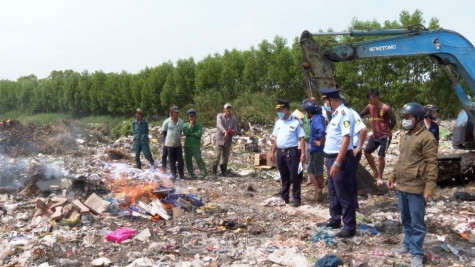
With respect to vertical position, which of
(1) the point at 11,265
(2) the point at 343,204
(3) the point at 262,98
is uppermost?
(3) the point at 262,98

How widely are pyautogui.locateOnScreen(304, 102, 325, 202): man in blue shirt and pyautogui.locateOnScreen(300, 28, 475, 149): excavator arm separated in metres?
0.70

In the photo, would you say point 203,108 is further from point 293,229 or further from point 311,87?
point 293,229

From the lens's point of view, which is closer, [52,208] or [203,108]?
[52,208]

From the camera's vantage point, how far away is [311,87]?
26.0ft

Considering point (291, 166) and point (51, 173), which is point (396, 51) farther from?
point (51, 173)

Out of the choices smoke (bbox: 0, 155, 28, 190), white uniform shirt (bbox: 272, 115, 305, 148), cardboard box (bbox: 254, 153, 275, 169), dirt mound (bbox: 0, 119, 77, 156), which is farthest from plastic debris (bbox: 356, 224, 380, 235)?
dirt mound (bbox: 0, 119, 77, 156)

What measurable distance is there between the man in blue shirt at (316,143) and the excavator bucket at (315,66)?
62cm

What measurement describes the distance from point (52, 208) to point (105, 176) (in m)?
3.45

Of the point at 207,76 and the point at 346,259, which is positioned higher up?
the point at 207,76

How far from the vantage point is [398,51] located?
762 cm

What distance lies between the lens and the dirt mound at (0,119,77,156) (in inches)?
582

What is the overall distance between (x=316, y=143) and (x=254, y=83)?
16008 mm

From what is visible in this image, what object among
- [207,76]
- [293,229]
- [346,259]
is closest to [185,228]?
[293,229]

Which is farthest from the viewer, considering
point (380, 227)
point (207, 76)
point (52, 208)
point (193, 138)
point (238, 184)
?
point (207, 76)
